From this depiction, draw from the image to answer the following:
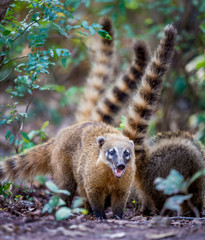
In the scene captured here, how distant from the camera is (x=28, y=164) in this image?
18.0 ft

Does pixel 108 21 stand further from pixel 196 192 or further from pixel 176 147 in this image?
pixel 196 192

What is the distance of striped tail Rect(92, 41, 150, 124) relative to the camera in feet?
19.8

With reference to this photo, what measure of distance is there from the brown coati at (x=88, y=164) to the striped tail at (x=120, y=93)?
84 cm

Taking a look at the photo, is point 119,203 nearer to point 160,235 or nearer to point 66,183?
point 66,183

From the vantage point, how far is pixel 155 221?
3.58 m

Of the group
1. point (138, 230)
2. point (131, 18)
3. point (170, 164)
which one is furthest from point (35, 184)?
point (131, 18)

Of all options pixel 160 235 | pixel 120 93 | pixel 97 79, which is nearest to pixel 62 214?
pixel 160 235

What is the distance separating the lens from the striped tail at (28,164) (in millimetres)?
5379

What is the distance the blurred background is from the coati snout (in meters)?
1.15

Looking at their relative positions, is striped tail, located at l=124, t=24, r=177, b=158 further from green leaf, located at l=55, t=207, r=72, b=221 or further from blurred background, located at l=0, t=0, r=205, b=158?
green leaf, located at l=55, t=207, r=72, b=221

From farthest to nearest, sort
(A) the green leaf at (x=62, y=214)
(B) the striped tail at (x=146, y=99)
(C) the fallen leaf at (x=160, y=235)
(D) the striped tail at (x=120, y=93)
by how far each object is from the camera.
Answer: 1. (D) the striped tail at (x=120, y=93)
2. (B) the striped tail at (x=146, y=99)
3. (A) the green leaf at (x=62, y=214)
4. (C) the fallen leaf at (x=160, y=235)

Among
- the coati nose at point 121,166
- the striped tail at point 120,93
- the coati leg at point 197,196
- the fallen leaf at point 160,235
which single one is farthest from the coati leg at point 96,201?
the striped tail at point 120,93

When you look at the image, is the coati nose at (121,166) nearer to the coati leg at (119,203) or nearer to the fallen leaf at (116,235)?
the coati leg at (119,203)

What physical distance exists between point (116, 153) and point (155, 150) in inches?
46.9
